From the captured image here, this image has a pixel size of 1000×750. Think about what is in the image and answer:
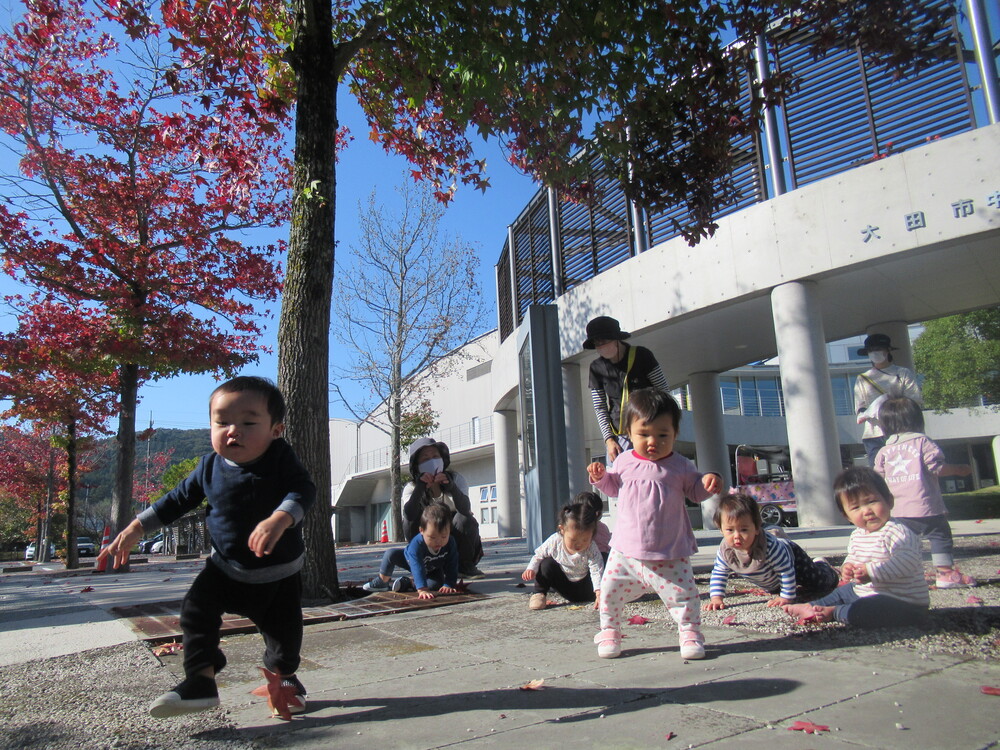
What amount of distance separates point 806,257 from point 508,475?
13.6 m

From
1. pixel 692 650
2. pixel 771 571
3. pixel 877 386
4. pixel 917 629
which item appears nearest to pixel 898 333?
pixel 877 386

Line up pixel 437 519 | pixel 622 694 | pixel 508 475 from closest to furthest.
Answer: pixel 622 694 → pixel 437 519 → pixel 508 475

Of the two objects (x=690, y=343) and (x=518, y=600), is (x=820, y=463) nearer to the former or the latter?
(x=690, y=343)

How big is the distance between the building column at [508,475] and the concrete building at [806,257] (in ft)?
20.4

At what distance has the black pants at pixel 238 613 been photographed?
2.46 metres

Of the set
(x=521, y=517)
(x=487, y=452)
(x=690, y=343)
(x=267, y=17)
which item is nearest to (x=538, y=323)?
(x=267, y=17)

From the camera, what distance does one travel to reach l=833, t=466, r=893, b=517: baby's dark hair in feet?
11.7

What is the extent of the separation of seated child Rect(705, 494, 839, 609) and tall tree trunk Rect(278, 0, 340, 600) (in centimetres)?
299

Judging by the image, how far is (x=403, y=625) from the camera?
4.27m

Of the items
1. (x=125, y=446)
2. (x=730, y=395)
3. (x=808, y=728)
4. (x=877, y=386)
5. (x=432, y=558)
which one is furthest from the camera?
(x=730, y=395)

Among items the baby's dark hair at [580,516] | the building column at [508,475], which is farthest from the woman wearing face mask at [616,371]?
the building column at [508,475]

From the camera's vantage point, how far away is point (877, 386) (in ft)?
19.5

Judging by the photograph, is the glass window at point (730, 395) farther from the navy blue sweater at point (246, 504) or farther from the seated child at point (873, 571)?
the navy blue sweater at point (246, 504)

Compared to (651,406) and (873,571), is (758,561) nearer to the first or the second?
(873,571)
